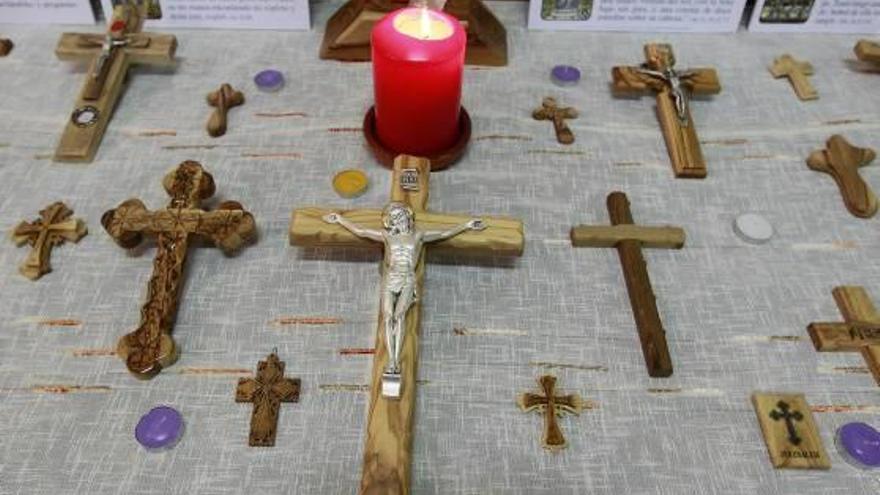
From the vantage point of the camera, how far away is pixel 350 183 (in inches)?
36.8

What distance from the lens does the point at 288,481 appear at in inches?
27.8

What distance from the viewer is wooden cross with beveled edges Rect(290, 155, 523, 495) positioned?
2.20 feet

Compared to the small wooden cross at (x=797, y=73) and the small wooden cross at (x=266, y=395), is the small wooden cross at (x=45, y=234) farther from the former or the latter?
the small wooden cross at (x=797, y=73)

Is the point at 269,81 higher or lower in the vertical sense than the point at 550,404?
higher

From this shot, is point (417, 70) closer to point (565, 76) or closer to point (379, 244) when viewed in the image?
point (379, 244)

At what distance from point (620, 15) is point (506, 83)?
9.1 inches

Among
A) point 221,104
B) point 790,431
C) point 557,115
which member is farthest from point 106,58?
point 790,431

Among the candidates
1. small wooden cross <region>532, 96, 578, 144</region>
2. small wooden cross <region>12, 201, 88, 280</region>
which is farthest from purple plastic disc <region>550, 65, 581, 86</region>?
small wooden cross <region>12, 201, 88, 280</region>

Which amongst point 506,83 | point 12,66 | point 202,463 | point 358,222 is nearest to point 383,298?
point 358,222

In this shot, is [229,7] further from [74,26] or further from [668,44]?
[668,44]

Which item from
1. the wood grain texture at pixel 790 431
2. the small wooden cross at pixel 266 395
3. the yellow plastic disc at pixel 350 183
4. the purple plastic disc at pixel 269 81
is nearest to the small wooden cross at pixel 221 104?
the purple plastic disc at pixel 269 81

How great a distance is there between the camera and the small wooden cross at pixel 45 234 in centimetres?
85

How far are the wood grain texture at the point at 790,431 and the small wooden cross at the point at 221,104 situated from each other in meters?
0.75

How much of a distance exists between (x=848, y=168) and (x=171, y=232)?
2.81ft
